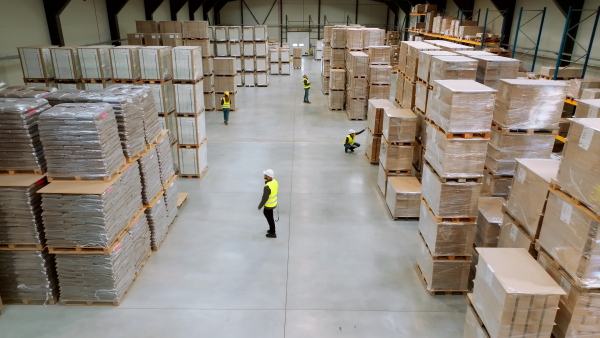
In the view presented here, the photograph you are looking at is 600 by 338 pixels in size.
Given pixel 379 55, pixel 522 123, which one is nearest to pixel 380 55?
pixel 379 55

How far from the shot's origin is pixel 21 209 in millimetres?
5684

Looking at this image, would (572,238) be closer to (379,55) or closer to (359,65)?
(379,55)

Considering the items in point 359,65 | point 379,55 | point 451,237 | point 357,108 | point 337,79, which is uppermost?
point 379,55

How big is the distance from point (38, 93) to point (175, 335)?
179 inches

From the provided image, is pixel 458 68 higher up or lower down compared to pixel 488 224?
higher up

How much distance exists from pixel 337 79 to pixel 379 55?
3155 mm

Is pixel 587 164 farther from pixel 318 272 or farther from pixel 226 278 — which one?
pixel 226 278

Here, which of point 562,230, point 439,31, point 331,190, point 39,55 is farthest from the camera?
point 439,31

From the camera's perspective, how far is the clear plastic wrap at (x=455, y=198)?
5930 mm

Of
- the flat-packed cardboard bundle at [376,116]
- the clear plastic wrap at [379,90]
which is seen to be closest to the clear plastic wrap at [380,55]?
the clear plastic wrap at [379,90]

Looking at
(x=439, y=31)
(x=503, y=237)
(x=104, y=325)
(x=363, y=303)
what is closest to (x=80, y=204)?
(x=104, y=325)

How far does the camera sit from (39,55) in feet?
31.0

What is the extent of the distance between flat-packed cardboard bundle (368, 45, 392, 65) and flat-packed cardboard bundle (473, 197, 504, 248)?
30.6 feet

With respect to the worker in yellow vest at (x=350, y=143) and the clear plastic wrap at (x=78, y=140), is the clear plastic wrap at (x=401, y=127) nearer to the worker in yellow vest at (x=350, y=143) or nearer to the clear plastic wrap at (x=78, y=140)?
the worker in yellow vest at (x=350, y=143)
